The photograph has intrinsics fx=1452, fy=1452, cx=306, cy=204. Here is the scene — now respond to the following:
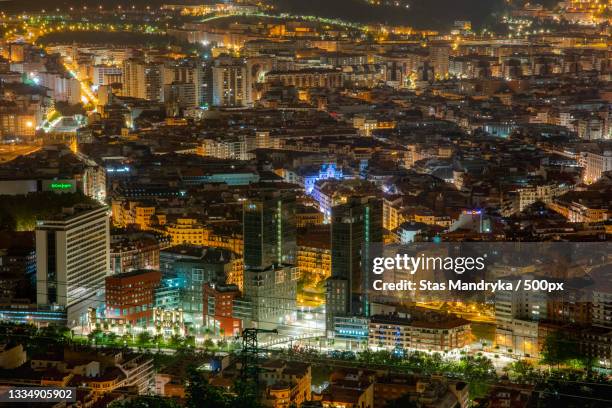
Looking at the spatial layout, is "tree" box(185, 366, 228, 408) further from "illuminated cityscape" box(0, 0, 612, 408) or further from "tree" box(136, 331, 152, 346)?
"tree" box(136, 331, 152, 346)

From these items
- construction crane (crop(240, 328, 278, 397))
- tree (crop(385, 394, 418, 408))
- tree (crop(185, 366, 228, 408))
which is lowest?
tree (crop(385, 394, 418, 408))

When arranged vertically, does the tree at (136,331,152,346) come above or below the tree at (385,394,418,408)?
below

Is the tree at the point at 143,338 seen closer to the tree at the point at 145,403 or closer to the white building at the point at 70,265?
the white building at the point at 70,265

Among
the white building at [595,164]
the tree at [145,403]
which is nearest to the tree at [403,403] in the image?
the tree at [145,403]

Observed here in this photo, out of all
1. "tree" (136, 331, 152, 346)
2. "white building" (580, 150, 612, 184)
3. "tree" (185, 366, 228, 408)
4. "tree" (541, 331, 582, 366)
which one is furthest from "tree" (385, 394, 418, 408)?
"white building" (580, 150, 612, 184)

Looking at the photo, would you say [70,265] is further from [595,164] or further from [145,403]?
[595,164]

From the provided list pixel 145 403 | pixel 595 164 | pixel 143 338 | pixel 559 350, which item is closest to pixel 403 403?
pixel 145 403

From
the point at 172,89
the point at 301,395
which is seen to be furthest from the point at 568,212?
the point at 172,89

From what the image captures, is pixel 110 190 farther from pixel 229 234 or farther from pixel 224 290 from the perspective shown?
pixel 224 290
